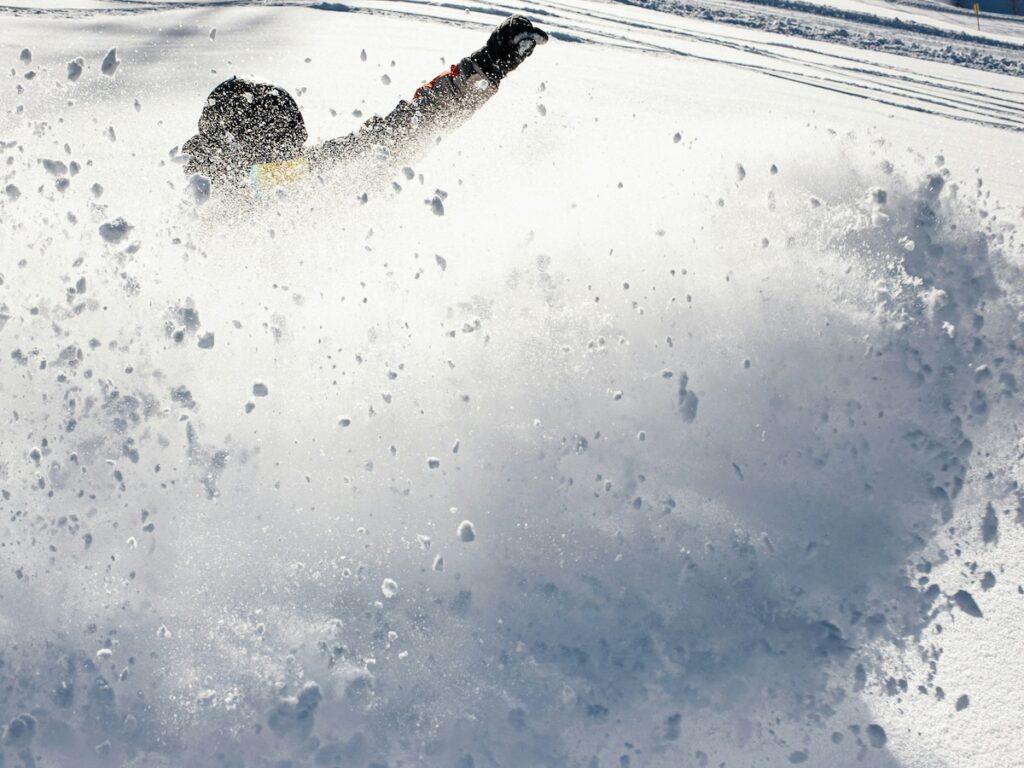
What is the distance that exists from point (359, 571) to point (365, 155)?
74.4 inches

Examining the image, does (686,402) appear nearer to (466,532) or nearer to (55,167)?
(466,532)

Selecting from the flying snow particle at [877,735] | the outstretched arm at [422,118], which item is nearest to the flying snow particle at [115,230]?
the outstretched arm at [422,118]

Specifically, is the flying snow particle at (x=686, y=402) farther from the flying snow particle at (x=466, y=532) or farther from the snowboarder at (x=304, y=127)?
the snowboarder at (x=304, y=127)

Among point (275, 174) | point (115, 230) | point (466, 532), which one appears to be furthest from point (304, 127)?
point (466, 532)

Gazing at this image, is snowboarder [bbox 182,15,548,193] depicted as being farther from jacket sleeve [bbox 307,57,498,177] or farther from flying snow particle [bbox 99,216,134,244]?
flying snow particle [bbox 99,216,134,244]

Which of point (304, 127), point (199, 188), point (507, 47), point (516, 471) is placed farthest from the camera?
point (507, 47)

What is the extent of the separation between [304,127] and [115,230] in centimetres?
93

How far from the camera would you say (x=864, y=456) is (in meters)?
3.83

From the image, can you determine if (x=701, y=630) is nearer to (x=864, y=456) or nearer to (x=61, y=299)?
(x=864, y=456)

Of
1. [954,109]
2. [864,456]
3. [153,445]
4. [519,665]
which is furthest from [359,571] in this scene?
[954,109]

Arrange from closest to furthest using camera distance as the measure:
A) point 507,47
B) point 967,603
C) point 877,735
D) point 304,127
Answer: point 877,735
point 967,603
point 304,127
point 507,47

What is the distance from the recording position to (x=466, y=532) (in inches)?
138

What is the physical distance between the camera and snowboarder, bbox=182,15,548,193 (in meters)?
3.94

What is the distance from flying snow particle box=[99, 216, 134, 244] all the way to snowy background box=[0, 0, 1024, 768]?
0.03 m
